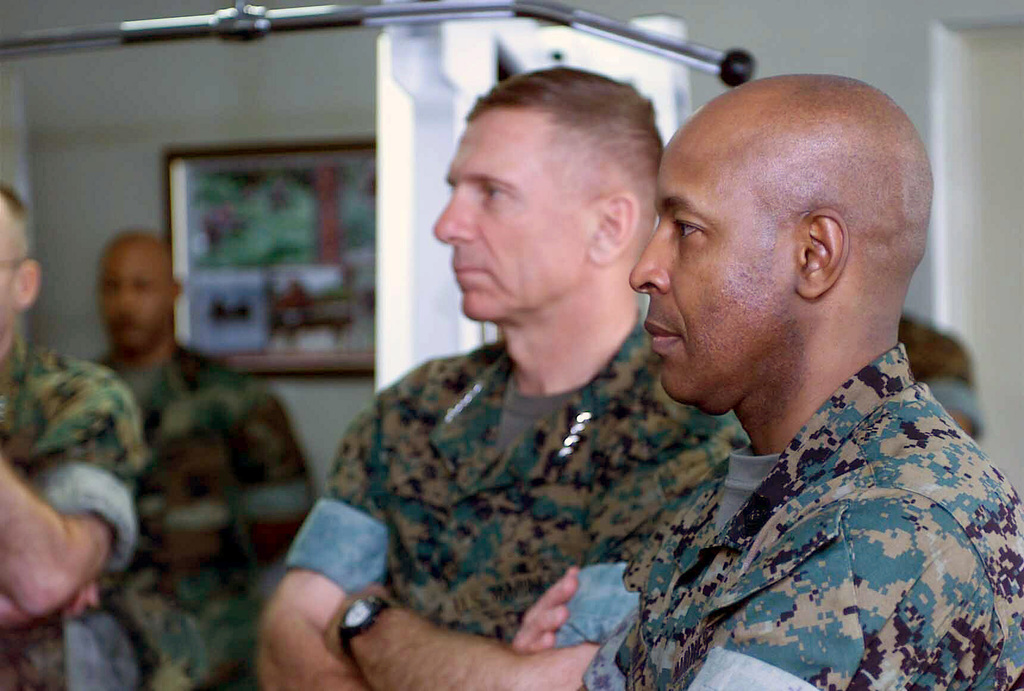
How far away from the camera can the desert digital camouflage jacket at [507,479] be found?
1240mm

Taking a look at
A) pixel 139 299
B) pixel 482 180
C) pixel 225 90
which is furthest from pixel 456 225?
pixel 225 90

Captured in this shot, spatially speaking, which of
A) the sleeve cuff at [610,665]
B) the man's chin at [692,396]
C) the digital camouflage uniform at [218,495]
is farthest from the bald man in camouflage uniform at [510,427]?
the digital camouflage uniform at [218,495]

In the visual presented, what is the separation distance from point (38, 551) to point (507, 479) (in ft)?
2.01

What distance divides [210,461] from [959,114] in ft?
6.69

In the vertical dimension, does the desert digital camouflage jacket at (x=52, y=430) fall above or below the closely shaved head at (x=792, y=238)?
below

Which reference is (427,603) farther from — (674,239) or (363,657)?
(674,239)

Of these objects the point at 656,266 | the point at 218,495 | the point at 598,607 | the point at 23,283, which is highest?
the point at 656,266

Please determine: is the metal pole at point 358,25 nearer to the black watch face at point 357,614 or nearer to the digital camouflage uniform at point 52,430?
the digital camouflage uniform at point 52,430

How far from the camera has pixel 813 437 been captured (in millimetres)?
800

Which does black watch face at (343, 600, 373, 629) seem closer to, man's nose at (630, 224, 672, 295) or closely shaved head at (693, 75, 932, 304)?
man's nose at (630, 224, 672, 295)

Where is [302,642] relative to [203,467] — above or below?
above

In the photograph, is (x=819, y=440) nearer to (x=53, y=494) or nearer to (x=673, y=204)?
(x=673, y=204)

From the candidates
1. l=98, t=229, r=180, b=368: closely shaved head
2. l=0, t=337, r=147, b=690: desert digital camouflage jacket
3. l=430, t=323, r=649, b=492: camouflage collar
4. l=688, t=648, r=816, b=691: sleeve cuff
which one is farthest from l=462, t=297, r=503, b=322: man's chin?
l=98, t=229, r=180, b=368: closely shaved head

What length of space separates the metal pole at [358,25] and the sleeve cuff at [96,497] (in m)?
0.54
